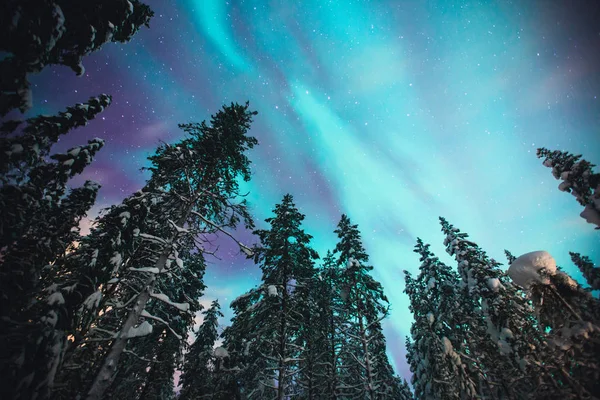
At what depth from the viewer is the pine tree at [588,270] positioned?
790 inches

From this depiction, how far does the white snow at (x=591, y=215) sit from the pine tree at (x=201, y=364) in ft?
82.5

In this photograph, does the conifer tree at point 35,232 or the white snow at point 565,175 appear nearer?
the conifer tree at point 35,232

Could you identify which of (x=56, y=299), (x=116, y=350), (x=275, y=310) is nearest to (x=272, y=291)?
(x=275, y=310)

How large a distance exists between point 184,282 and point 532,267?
45.8 ft

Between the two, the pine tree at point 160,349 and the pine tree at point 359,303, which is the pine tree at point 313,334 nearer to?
the pine tree at point 359,303

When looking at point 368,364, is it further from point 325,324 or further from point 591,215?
point 591,215

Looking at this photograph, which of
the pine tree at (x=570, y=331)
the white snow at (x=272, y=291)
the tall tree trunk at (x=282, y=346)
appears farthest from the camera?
the white snow at (x=272, y=291)

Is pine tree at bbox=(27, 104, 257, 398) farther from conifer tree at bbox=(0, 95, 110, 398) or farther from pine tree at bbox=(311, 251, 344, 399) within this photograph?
pine tree at bbox=(311, 251, 344, 399)

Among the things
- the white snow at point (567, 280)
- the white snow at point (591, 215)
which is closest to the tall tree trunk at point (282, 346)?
the white snow at point (567, 280)

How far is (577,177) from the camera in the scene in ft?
47.0

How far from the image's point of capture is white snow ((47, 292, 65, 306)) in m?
4.74

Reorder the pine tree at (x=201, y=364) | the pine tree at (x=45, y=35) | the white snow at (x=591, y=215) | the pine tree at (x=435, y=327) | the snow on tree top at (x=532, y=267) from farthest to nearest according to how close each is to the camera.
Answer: the pine tree at (x=201, y=364)
the pine tree at (x=435, y=327)
the white snow at (x=591, y=215)
the snow on tree top at (x=532, y=267)
the pine tree at (x=45, y=35)

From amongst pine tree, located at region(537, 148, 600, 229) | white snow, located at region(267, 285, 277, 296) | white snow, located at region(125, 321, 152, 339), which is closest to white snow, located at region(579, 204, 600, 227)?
pine tree, located at region(537, 148, 600, 229)

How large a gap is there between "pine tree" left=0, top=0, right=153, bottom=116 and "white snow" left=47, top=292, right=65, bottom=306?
4808 mm
